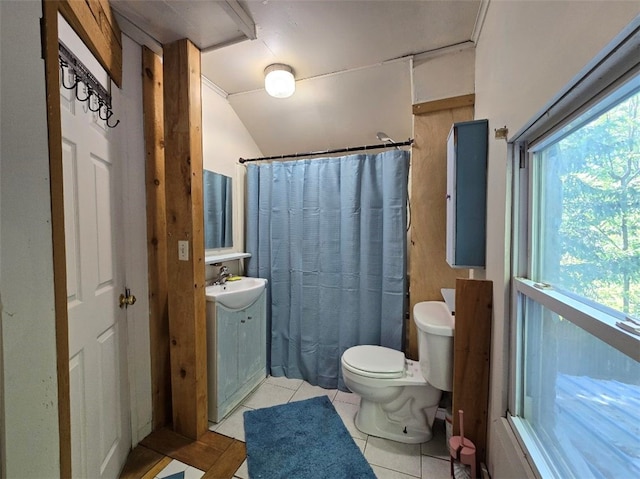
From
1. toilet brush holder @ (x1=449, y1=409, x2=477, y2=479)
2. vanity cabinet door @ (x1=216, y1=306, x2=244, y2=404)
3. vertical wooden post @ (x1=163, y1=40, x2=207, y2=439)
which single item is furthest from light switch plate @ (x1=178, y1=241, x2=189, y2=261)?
toilet brush holder @ (x1=449, y1=409, x2=477, y2=479)

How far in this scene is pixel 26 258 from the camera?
1.35ft

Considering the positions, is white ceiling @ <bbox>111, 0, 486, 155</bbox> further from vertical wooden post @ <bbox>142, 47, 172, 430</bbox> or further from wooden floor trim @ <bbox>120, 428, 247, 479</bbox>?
wooden floor trim @ <bbox>120, 428, 247, 479</bbox>

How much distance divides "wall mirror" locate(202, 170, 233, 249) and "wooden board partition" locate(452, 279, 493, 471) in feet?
5.62

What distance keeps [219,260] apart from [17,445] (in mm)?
1638

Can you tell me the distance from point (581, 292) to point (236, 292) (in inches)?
64.5

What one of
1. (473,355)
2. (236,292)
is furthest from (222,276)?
(473,355)

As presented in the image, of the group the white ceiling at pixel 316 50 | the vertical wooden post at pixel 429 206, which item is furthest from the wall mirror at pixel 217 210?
the vertical wooden post at pixel 429 206

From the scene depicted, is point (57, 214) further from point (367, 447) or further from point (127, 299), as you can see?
point (367, 447)

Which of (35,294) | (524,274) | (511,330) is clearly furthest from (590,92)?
(35,294)

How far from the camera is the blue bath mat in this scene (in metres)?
1.33

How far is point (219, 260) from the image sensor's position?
1.99 metres

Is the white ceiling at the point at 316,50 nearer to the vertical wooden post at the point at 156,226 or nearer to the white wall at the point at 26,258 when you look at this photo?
the vertical wooden post at the point at 156,226

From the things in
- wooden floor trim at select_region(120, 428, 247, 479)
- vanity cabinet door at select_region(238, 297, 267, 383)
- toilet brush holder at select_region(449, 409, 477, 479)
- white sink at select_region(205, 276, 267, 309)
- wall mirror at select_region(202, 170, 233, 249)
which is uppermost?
wall mirror at select_region(202, 170, 233, 249)

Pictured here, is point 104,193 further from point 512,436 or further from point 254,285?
point 512,436
